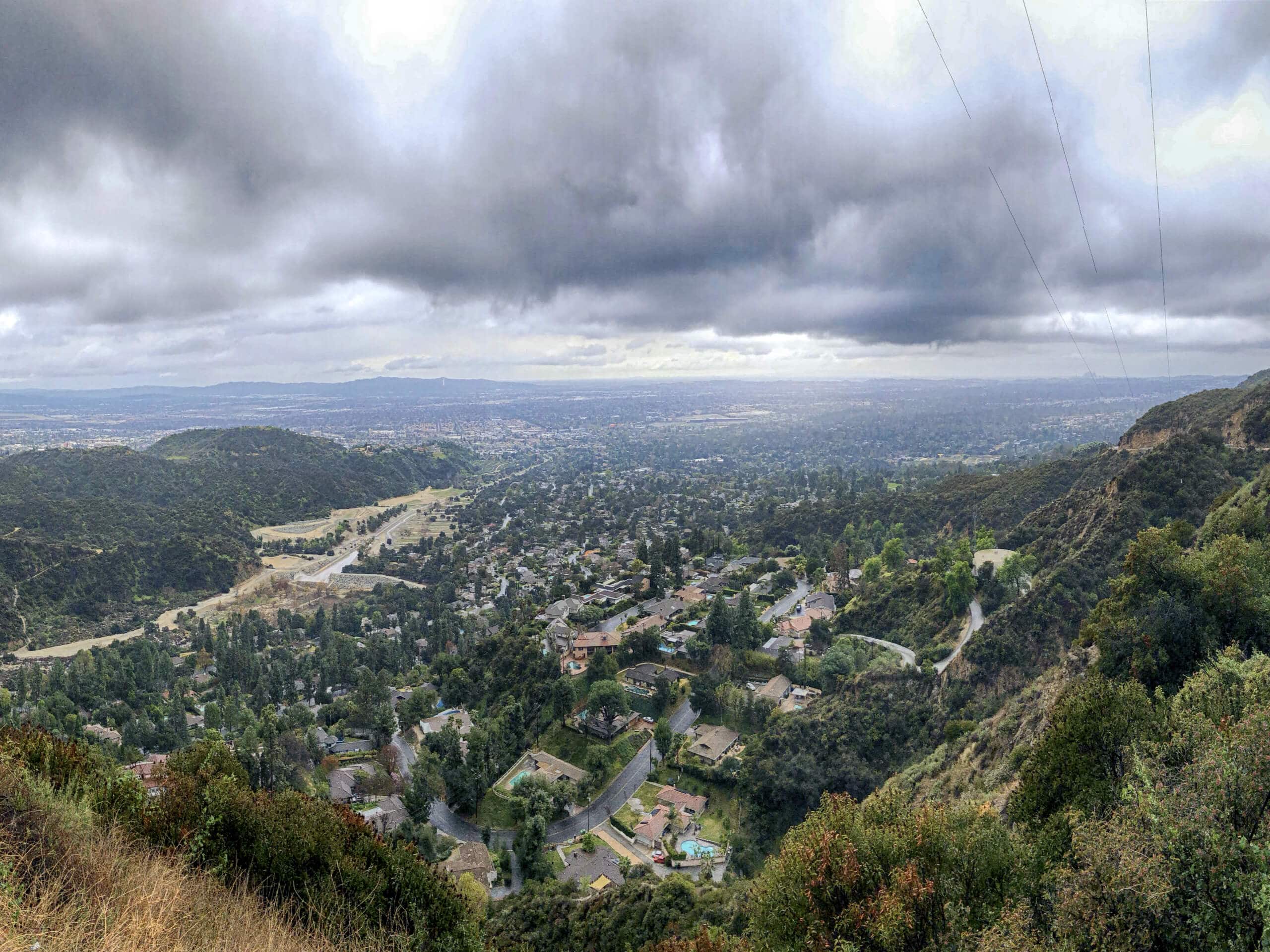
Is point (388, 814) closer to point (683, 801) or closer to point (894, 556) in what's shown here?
point (683, 801)

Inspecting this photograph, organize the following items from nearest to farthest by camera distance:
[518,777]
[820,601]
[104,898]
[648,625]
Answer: [104,898] < [518,777] < [648,625] < [820,601]

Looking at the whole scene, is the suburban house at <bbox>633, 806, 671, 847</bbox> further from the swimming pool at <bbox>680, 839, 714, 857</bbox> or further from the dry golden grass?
the dry golden grass

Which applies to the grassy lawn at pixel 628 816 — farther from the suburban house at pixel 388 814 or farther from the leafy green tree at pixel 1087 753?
the leafy green tree at pixel 1087 753

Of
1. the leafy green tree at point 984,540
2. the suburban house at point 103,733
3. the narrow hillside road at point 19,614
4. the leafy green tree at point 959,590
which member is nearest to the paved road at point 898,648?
the leafy green tree at point 959,590

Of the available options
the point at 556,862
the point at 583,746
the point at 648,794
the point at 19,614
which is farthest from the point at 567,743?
the point at 19,614

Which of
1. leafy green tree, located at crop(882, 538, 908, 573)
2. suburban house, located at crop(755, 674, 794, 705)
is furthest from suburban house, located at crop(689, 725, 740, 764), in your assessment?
leafy green tree, located at crop(882, 538, 908, 573)

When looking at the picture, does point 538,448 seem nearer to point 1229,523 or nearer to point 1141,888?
point 1229,523

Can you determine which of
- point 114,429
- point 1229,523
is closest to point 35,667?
point 1229,523
